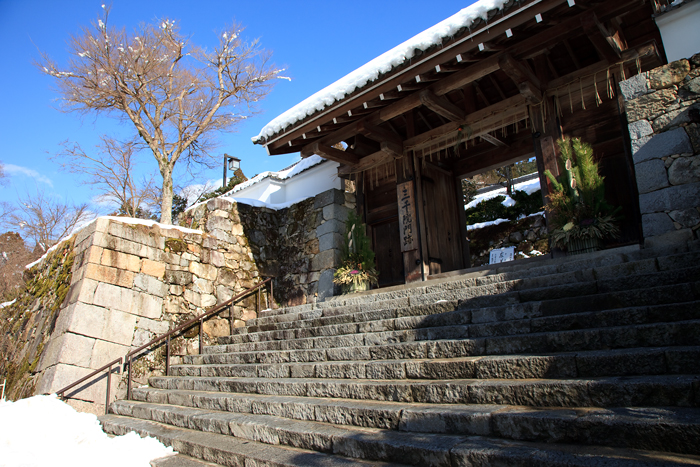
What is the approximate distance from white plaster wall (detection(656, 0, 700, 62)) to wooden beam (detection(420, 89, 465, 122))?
2.58m

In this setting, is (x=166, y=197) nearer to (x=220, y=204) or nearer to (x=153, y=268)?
(x=220, y=204)

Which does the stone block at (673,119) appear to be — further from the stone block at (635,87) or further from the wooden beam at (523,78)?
the wooden beam at (523,78)

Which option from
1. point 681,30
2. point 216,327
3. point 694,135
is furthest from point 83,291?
point 681,30

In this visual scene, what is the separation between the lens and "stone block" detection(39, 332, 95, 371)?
602 centimetres

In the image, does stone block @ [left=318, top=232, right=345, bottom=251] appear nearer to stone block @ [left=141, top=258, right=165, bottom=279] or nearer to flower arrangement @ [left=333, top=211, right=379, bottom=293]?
flower arrangement @ [left=333, top=211, right=379, bottom=293]

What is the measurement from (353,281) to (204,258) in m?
2.97

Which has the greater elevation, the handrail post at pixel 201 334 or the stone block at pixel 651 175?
the stone block at pixel 651 175

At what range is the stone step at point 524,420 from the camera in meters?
1.93

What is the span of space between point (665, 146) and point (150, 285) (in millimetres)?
7438

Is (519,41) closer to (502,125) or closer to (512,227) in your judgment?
(502,125)

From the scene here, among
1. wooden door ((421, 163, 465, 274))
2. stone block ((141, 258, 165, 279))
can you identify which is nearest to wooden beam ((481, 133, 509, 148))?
wooden door ((421, 163, 465, 274))

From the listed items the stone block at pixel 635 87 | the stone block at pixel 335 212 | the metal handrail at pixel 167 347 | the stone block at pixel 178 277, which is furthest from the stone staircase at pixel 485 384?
the stone block at pixel 335 212

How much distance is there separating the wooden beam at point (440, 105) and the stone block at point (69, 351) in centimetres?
601

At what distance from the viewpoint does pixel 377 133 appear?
7.03 meters
